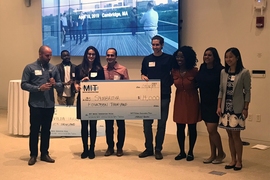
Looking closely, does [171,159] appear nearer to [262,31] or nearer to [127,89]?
[127,89]

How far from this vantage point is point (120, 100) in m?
4.83

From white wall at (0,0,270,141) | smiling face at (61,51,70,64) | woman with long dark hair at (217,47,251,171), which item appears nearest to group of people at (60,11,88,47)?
white wall at (0,0,270,141)

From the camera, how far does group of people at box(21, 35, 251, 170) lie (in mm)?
4211

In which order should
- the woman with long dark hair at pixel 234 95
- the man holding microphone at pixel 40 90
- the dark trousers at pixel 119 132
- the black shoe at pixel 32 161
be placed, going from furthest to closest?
the dark trousers at pixel 119 132 < the black shoe at pixel 32 161 < the man holding microphone at pixel 40 90 < the woman with long dark hair at pixel 234 95

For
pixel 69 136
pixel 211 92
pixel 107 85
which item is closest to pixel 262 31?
pixel 211 92

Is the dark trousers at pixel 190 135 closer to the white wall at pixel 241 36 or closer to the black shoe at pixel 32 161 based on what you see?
the white wall at pixel 241 36

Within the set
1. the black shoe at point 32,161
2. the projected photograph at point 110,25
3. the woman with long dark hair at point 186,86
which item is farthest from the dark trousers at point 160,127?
the projected photograph at point 110,25

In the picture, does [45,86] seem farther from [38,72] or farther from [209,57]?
[209,57]

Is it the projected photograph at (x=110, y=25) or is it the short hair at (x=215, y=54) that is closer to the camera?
the short hair at (x=215, y=54)

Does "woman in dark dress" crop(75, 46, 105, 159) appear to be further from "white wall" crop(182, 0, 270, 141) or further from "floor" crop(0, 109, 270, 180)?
"white wall" crop(182, 0, 270, 141)

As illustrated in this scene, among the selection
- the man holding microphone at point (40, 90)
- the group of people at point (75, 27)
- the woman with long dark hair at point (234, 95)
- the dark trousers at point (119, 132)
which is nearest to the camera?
the woman with long dark hair at point (234, 95)

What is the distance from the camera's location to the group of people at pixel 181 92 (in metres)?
4.21

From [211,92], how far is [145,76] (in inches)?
35.6

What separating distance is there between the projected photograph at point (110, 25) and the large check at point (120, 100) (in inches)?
72.2
